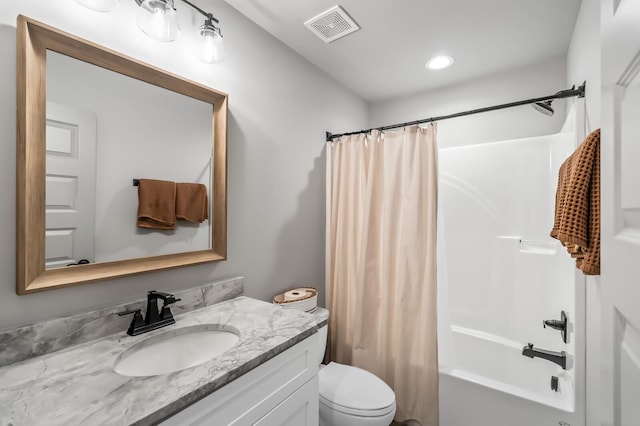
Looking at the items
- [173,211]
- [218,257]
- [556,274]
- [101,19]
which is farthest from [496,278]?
[101,19]

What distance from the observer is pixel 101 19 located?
1098 millimetres

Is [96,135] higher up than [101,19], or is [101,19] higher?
[101,19]

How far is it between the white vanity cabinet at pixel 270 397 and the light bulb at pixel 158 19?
4.45 ft

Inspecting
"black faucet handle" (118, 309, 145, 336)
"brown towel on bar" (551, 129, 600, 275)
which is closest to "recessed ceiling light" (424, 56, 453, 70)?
"brown towel on bar" (551, 129, 600, 275)

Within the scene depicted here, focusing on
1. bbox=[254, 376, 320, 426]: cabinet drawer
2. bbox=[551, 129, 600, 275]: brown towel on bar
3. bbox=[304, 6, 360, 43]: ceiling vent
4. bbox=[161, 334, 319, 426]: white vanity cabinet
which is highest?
bbox=[304, 6, 360, 43]: ceiling vent

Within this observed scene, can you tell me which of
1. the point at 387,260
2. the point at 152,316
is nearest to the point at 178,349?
the point at 152,316

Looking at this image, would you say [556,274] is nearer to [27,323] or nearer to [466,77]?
[466,77]

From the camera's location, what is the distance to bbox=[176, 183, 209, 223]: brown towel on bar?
4.50 ft

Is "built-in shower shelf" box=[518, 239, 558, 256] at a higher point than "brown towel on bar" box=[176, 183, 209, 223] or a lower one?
lower

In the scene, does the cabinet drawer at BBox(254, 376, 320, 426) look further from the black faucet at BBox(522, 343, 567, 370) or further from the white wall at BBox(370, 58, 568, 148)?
the white wall at BBox(370, 58, 568, 148)

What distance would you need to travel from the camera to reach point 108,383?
0.76 metres

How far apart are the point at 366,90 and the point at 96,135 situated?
85.0 inches

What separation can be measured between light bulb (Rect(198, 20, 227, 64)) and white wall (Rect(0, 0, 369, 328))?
7cm

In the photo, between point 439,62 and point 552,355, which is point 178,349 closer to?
point 552,355
